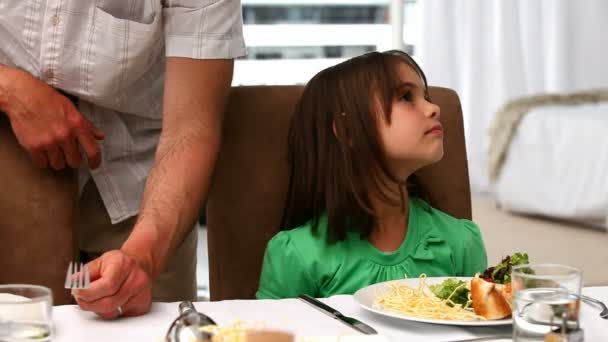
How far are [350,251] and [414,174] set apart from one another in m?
0.22

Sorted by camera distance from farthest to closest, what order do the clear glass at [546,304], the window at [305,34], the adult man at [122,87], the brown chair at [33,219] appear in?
1. the window at [305,34]
2. the brown chair at [33,219]
3. the adult man at [122,87]
4. the clear glass at [546,304]

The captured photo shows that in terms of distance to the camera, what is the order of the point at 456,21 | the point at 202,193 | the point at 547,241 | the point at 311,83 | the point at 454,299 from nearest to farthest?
the point at 454,299, the point at 202,193, the point at 311,83, the point at 547,241, the point at 456,21

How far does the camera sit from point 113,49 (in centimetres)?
162

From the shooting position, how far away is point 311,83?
171cm

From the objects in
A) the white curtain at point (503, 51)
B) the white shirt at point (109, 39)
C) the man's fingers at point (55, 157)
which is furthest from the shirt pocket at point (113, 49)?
the white curtain at point (503, 51)

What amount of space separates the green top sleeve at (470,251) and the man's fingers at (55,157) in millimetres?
666

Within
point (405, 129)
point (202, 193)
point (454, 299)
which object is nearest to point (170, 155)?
point (202, 193)

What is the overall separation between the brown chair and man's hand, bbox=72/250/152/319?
47 centimetres

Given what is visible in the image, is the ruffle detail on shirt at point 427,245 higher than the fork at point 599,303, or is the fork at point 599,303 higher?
the fork at point 599,303

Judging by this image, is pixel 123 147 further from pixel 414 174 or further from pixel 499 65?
pixel 499 65

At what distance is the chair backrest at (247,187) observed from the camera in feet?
5.51

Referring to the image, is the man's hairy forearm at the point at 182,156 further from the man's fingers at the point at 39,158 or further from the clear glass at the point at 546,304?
the clear glass at the point at 546,304

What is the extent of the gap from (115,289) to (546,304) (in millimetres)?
474

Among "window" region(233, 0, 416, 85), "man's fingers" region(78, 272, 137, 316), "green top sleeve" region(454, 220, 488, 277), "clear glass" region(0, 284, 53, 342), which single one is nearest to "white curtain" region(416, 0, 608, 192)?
"window" region(233, 0, 416, 85)
